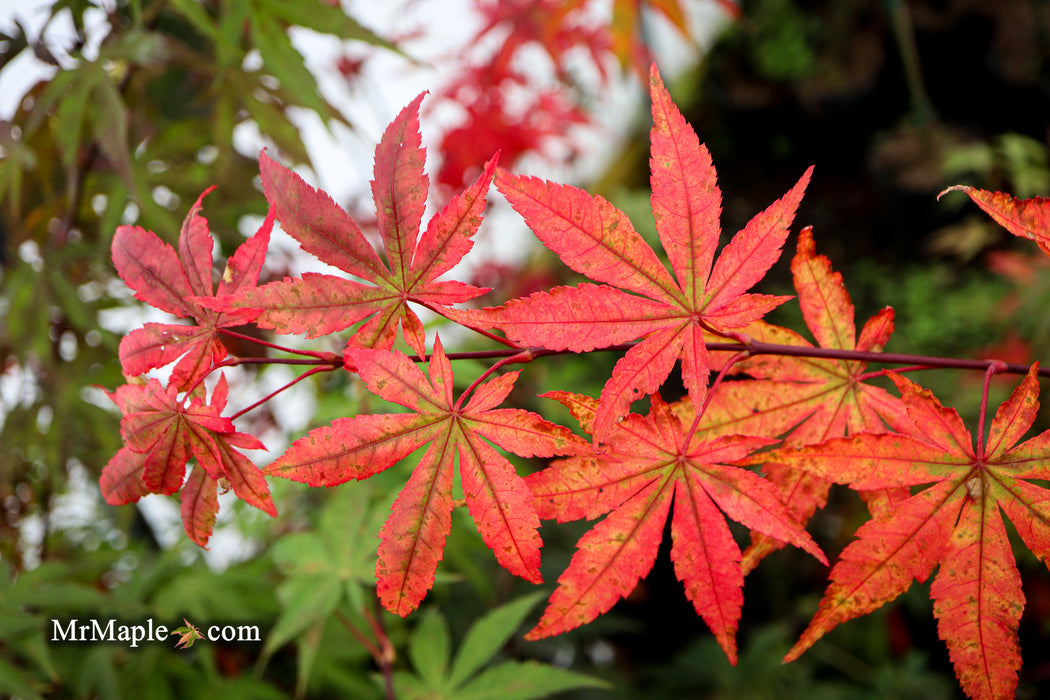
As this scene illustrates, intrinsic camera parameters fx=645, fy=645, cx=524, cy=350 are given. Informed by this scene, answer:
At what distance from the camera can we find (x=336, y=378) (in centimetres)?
203

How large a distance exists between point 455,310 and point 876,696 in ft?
5.40

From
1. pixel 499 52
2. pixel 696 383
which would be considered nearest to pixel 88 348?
pixel 696 383

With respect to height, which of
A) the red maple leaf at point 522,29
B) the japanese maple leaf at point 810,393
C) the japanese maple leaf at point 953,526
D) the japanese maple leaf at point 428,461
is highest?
the red maple leaf at point 522,29

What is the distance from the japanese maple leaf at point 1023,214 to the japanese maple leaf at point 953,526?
11 cm

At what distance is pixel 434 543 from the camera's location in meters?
0.47

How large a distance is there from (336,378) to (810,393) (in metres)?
1.70

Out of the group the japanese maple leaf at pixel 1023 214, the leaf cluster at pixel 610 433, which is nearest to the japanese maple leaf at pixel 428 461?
the leaf cluster at pixel 610 433

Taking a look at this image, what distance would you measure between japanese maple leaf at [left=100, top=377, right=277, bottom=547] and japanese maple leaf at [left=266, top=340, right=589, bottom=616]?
0.07 m

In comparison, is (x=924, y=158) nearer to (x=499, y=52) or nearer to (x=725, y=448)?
(x=499, y=52)

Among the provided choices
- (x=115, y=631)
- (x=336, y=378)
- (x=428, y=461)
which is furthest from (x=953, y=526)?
(x=336, y=378)

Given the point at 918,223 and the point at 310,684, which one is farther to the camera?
the point at 918,223

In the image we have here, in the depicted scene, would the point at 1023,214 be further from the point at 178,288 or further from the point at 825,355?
the point at 178,288

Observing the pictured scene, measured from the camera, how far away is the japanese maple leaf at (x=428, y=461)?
0.45 m

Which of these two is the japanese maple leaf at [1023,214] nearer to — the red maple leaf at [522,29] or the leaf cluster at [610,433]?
the leaf cluster at [610,433]
